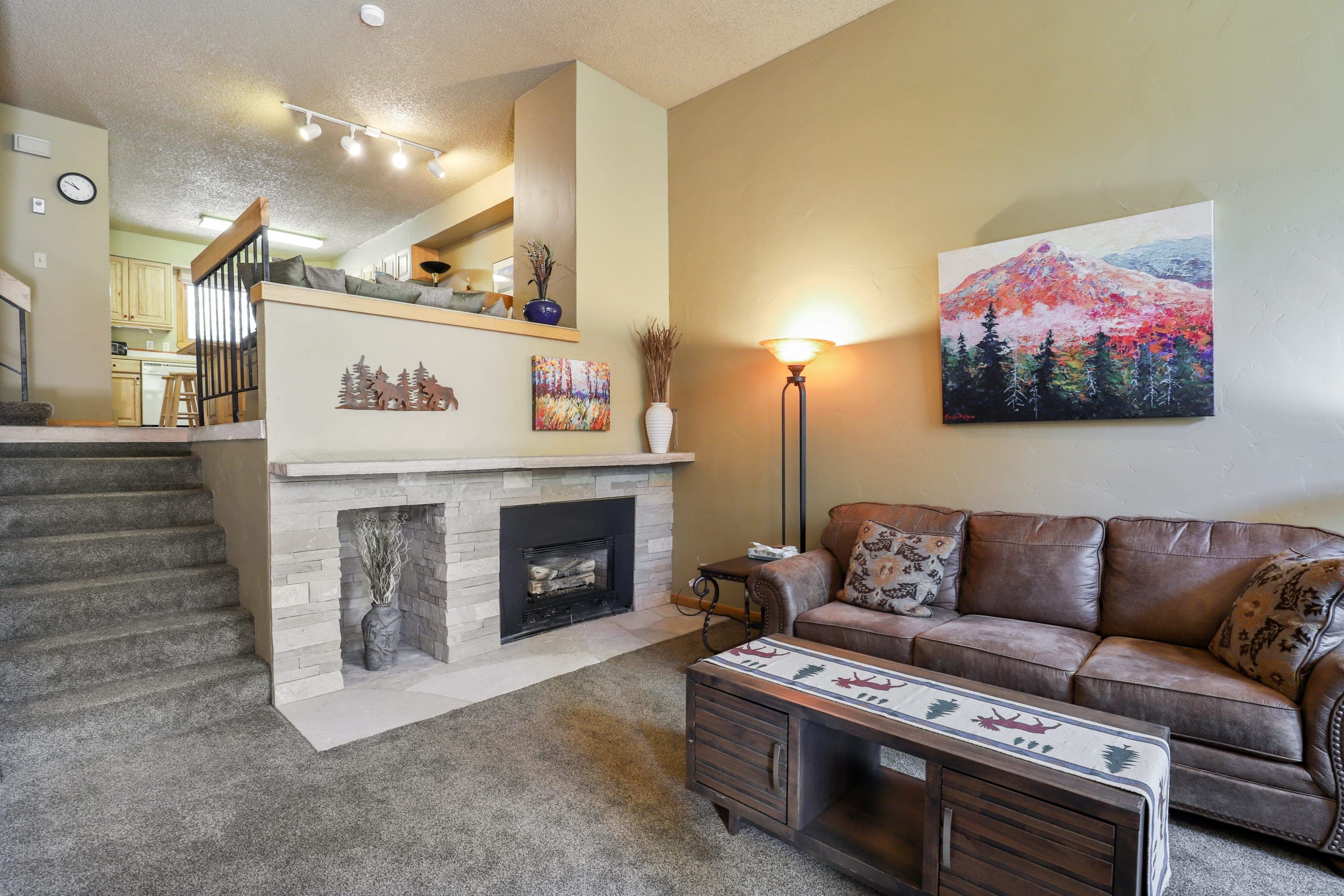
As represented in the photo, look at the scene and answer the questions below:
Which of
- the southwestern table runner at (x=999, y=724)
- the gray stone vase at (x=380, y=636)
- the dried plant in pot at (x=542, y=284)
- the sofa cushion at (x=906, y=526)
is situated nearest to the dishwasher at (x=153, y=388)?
the dried plant in pot at (x=542, y=284)

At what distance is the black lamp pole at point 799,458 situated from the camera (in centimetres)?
378

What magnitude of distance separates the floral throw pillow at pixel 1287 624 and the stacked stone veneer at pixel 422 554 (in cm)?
321

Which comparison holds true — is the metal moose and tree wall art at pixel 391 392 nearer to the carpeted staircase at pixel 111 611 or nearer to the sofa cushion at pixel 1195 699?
the carpeted staircase at pixel 111 611

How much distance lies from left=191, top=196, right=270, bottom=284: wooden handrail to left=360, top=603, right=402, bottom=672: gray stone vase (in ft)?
6.49

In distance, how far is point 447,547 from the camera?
351 cm

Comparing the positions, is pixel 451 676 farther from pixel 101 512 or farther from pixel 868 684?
pixel 868 684

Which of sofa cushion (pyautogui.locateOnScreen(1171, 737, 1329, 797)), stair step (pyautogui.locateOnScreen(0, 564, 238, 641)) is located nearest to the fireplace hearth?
stair step (pyautogui.locateOnScreen(0, 564, 238, 641))

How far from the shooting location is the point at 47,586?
9.91 feet

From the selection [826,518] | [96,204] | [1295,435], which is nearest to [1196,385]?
[1295,435]

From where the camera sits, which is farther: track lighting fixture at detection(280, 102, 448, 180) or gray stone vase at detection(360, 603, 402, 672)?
track lighting fixture at detection(280, 102, 448, 180)

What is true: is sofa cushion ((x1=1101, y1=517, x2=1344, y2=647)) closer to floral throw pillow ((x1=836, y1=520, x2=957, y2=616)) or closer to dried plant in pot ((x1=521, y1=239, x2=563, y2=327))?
floral throw pillow ((x1=836, y1=520, x2=957, y2=616))

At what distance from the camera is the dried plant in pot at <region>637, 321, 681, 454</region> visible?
15.0 ft

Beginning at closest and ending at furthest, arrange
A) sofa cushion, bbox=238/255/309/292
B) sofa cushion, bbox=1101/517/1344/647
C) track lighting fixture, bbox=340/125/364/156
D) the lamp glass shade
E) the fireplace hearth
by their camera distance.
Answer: sofa cushion, bbox=1101/517/1344/647, sofa cushion, bbox=238/255/309/292, the lamp glass shade, the fireplace hearth, track lighting fixture, bbox=340/125/364/156

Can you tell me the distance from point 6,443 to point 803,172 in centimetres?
508
